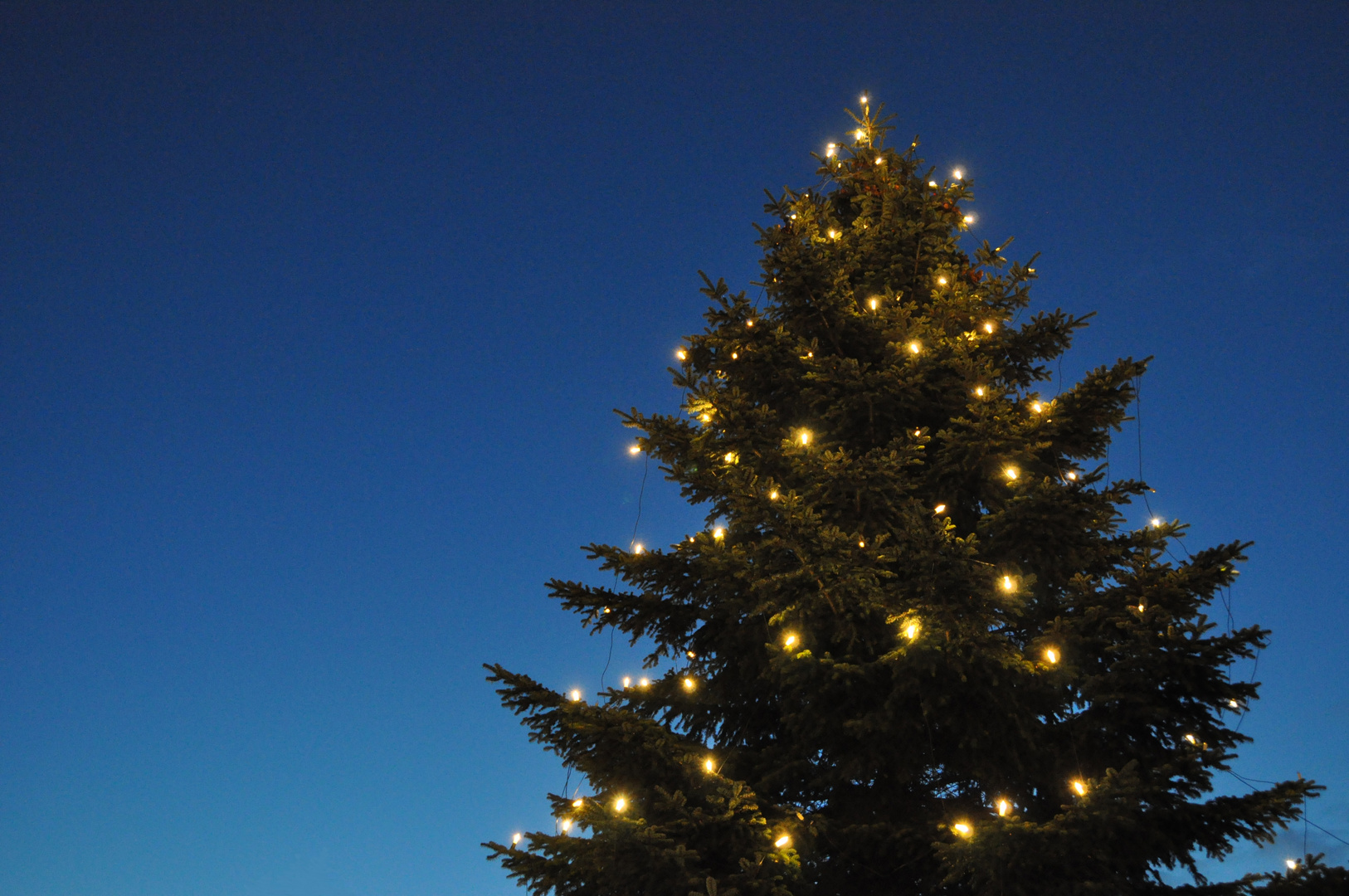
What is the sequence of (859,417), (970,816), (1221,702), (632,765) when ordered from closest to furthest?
(1221,702) < (632,765) < (970,816) < (859,417)

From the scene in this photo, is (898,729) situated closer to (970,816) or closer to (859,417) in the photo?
(970,816)

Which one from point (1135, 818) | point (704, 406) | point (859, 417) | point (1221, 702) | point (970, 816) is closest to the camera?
point (1135, 818)

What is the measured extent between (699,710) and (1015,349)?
4.70 meters

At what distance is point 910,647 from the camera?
4941 mm

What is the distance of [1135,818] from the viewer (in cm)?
430

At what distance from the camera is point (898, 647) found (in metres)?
5.48

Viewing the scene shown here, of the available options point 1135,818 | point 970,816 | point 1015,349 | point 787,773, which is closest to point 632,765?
point 787,773

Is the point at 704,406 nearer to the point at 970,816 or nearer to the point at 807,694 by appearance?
the point at 807,694

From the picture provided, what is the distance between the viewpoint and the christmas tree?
14.7 feet

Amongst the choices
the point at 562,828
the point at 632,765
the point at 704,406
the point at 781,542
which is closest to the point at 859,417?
the point at 704,406

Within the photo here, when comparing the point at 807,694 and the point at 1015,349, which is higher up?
the point at 1015,349

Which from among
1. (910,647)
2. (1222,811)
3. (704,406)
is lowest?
(1222,811)

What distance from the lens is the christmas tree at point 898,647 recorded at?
14.7 ft

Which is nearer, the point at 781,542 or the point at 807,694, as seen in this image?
the point at 781,542
